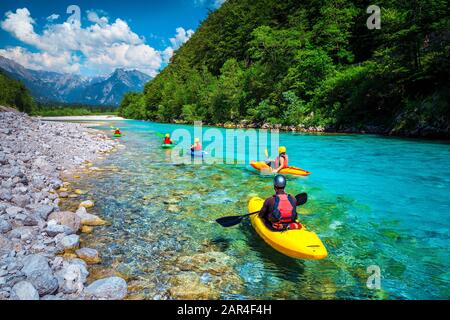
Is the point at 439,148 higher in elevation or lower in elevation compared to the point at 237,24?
lower

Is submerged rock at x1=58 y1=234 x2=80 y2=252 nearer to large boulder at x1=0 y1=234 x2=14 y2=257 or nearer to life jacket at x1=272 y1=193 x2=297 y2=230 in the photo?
large boulder at x1=0 y1=234 x2=14 y2=257

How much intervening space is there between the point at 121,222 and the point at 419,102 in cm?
Answer: 2770

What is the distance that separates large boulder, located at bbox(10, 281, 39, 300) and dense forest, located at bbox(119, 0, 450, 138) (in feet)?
91.6

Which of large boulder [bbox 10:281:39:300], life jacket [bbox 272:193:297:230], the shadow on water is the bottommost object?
the shadow on water

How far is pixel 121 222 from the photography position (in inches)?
275

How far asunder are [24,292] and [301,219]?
6318 millimetres

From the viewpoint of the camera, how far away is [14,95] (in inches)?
2894

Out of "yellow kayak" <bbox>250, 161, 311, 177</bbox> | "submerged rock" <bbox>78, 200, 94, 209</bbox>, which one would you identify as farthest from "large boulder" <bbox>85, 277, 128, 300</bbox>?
"yellow kayak" <bbox>250, 161, 311, 177</bbox>

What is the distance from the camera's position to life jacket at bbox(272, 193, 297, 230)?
5.48 metres

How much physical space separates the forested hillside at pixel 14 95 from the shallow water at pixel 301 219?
76.2 metres

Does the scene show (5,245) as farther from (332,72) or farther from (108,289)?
(332,72)

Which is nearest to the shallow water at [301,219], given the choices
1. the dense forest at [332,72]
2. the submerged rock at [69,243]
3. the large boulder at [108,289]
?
the large boulder at [108,289]
